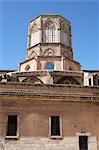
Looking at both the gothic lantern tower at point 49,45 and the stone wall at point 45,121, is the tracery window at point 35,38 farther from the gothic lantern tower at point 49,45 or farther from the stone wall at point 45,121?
the stone wall at point 45,121

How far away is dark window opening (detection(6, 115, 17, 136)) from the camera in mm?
19656

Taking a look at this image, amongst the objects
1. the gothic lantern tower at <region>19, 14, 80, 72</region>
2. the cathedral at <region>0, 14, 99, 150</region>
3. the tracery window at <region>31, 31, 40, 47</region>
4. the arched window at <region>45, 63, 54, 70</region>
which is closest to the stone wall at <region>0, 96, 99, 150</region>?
the cathedral at <region>0, 14, 99, 150</region>

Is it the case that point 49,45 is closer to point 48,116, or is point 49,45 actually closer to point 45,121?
point 48,116

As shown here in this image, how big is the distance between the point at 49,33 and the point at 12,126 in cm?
1701

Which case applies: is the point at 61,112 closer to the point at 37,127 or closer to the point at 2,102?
the point at 37,127

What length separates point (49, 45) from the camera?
3331 centimetres

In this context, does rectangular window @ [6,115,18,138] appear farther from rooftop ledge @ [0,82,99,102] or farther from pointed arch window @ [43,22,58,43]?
pointed arch window @ [43,22,58,43]

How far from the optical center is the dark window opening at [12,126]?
19.7m

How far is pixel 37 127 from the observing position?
1973 centimetres

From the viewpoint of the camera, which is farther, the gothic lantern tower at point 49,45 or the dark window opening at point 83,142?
the gothic lantern tower at point 49,45

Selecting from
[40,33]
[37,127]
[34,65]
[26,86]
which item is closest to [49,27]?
[40,33]

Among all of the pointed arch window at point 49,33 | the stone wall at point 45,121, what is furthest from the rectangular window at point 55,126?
the pointed arch window at point 49,33

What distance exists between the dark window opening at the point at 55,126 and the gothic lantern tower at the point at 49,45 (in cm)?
1174

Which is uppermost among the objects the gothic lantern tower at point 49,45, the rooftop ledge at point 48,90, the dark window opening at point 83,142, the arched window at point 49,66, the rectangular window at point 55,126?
the gothic lantern tower at point 49,45
